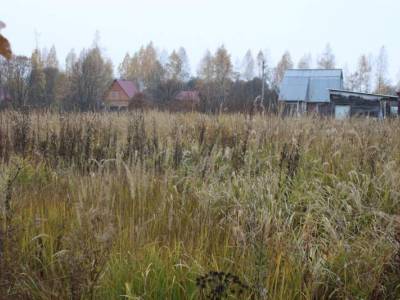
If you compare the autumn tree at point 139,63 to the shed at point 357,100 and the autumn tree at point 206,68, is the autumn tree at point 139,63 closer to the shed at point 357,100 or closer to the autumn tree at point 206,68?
the autumn tree at point 206,68

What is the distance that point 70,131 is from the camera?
18.7 ft

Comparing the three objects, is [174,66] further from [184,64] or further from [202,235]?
[202,235]

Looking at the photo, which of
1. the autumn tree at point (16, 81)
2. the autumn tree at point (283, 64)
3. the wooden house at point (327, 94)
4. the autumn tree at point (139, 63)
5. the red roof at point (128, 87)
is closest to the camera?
the autumn tree at point (16, 81)

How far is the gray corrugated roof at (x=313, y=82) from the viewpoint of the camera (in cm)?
3156

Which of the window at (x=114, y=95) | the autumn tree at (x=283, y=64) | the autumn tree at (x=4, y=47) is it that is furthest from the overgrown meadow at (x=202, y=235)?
the autumn tree at (x=283, y=64)

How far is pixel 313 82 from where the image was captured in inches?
1271

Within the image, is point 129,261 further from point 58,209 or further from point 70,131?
point 70,131

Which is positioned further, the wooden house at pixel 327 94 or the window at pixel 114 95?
the window at pixel 114 95

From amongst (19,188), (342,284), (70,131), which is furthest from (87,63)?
(342,284)

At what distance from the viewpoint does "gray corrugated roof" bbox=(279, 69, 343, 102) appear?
31.6m

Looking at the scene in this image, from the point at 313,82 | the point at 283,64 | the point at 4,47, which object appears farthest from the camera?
the point at 283,64

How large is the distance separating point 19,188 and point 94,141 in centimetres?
233

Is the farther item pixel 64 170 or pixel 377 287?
pixel 64 170

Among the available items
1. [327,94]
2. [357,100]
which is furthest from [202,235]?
[327,94]
